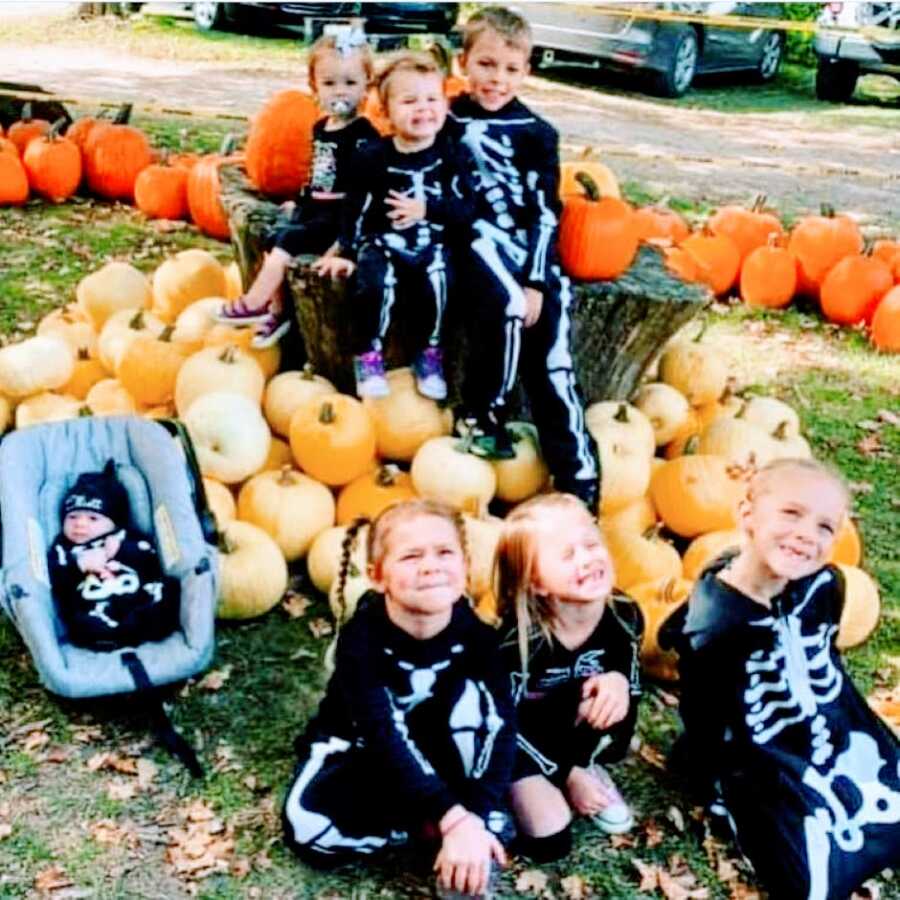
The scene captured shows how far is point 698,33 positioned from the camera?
44.1 feet

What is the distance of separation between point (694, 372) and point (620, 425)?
637 millimetres

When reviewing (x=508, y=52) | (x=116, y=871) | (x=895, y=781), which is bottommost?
(x=116, y=871)

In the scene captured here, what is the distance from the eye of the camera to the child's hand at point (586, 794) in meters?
3.29

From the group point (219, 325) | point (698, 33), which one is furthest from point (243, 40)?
point (219, 325)

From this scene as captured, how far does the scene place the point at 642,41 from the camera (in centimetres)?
1285

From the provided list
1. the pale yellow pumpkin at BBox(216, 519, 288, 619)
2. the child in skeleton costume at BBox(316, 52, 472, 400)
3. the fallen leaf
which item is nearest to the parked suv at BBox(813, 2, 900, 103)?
the child in skeleton costume at BBox(316, 52, 472, 400)

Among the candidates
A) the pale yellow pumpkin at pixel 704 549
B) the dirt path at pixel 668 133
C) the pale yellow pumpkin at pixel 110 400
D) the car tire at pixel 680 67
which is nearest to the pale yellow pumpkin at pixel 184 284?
the pale yellow pumpkin at pixel 110 400

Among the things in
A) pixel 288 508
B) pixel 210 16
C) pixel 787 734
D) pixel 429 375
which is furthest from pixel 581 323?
pixel 210 16

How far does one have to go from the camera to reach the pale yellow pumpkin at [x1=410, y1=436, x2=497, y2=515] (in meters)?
4.17

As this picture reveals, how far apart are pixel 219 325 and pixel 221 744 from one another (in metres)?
1.68

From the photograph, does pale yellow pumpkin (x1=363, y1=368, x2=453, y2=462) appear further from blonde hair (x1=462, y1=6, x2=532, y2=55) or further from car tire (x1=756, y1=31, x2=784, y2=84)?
car tire (x1=756, y1=31, x2=784, y2=84)

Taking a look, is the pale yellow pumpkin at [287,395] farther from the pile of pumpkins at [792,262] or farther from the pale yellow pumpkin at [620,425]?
the pile of pumpkins at [792,262]

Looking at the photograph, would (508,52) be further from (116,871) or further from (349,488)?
(116,871)

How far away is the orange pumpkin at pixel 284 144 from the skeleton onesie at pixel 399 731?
2.31m
